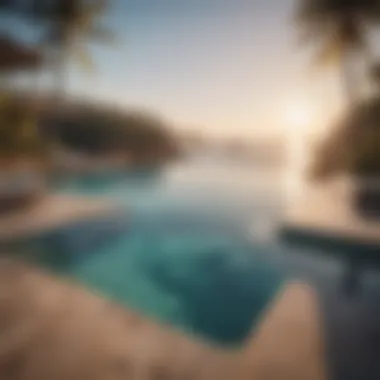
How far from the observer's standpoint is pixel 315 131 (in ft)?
8.44

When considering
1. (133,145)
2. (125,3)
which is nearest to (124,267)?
(133,145)

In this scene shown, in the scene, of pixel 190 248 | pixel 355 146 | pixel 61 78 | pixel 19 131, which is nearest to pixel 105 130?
pixel 61 78

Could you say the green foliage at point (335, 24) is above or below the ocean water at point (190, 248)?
above

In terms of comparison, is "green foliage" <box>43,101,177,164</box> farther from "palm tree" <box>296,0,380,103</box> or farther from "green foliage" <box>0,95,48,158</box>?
"palm tree" <box>296,0,380,103</box>

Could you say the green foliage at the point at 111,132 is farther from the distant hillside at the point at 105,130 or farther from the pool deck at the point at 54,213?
the pool deck at the point at 54,213

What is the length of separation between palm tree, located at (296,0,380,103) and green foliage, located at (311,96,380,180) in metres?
0.12

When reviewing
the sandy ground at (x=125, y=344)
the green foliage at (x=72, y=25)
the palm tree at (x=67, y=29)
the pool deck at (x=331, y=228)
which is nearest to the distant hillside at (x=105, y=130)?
the palm tree at (x=67, y=29)

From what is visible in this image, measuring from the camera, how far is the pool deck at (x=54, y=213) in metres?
2.91

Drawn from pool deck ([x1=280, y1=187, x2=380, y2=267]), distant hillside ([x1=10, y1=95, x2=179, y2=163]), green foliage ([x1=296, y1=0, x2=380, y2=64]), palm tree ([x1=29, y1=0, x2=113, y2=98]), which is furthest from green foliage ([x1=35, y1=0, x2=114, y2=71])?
pool deck ([x1=280, y1=187, x2=380, y2=267])

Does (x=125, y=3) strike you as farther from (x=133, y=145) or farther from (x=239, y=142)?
(x=239, y=142)

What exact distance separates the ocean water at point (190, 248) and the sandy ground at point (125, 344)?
0.10 meters

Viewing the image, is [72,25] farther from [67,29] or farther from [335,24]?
[335,24]

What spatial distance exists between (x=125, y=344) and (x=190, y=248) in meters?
0.80

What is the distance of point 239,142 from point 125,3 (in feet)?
3.94
